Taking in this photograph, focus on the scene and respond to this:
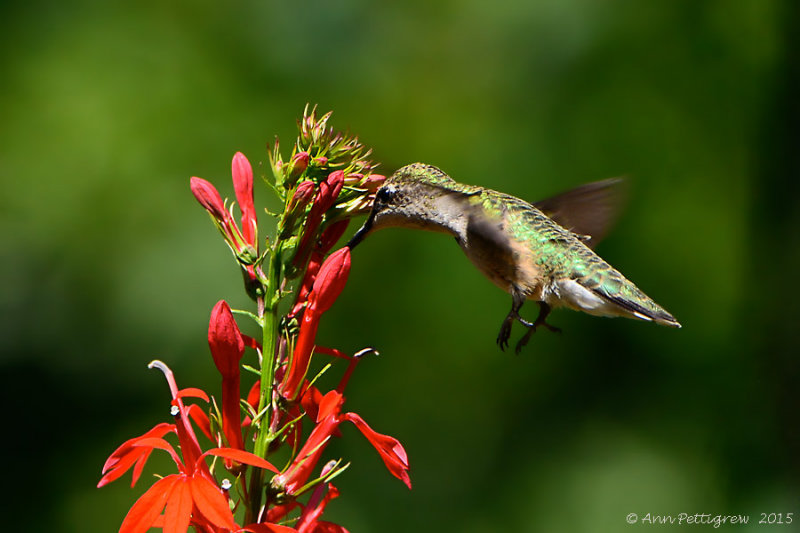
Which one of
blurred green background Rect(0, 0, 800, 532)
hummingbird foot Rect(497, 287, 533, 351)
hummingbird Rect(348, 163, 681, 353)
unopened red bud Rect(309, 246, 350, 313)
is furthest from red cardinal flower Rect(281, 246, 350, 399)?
blurred green background Rect(0, 0, 800, 532)

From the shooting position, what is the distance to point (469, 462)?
3104 mm

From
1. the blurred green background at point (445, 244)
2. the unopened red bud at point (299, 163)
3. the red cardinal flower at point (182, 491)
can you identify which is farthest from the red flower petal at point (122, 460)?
the blurred green background at point (445, 244)

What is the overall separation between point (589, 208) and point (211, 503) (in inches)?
59.5

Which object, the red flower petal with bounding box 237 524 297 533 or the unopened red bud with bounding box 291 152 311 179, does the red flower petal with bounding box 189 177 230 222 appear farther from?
the red flower petal with bounding box 237 524 297 533

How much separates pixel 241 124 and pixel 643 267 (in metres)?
1.73

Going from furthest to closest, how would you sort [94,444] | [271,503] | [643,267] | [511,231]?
[643,267]
[94,444]
[511,231]
[271,503]

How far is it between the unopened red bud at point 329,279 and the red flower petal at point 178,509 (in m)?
0.35

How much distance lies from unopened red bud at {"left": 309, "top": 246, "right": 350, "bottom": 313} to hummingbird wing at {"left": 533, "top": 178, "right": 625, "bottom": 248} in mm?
1036

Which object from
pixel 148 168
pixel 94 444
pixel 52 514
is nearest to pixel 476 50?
pixel 148 168

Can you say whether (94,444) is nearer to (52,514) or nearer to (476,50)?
(52,514)

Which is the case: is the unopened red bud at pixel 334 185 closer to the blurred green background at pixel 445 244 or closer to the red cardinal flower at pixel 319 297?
the red cardinal flower at pixel 319 297

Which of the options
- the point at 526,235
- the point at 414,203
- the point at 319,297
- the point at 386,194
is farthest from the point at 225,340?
the point at 526,235

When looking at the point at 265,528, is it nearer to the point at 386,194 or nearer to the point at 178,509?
the point at 178,509

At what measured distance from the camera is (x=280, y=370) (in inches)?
48.1
